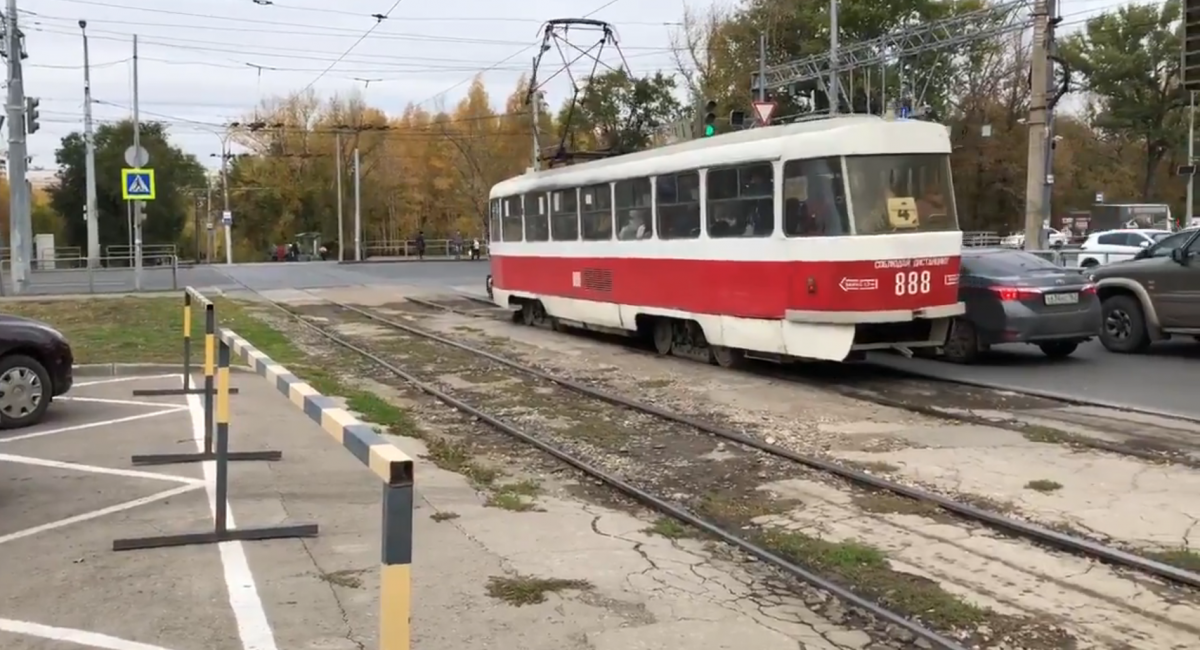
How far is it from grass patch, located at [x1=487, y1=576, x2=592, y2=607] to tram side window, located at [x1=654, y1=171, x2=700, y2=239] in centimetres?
936

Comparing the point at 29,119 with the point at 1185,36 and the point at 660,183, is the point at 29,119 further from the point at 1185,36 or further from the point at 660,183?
the point at 1185,36

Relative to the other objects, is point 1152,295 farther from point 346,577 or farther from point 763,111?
point 346,577

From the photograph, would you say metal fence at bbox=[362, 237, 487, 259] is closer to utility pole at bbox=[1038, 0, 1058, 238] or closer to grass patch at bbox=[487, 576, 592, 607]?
utility pole at bbox=[1038, 0, 1058, 238]

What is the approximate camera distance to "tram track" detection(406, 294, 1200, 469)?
29.6 feet

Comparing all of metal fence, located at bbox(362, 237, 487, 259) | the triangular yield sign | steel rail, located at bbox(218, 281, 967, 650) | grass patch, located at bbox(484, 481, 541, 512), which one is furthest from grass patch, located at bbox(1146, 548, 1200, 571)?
metal fence, located at bbox(362, 237, 487, 259)

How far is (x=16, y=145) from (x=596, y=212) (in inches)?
759

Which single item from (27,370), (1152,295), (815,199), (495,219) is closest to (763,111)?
(495,219)

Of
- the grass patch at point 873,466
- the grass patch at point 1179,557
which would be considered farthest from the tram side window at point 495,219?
the grass patch at point 1179,557

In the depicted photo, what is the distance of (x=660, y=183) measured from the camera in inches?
620

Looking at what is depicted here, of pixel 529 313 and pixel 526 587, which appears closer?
pixel 526 587

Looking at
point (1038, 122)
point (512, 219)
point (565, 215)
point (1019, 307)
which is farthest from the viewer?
point (1038, 122)

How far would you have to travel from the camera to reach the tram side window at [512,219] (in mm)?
21312

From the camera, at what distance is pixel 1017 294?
14.1 m


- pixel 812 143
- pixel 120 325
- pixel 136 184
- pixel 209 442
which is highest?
pixel 136 184
